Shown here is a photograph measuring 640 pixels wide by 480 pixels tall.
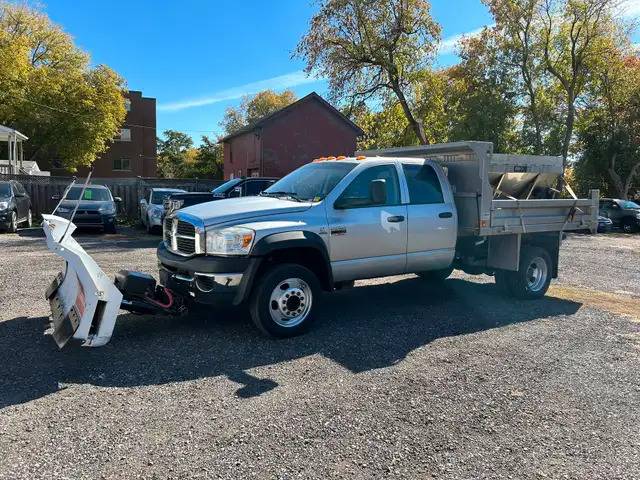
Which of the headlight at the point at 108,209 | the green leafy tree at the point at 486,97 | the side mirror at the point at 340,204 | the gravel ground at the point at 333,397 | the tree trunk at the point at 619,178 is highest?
the green leafy tree at the point at 486,97

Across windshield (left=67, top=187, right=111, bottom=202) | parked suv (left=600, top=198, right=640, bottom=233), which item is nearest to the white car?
windshield (left=67, top=187, right=111, bottom=202)

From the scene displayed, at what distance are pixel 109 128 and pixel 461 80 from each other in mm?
24998

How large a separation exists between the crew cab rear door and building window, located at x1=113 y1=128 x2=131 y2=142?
51.8m

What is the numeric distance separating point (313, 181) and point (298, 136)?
77.1ft

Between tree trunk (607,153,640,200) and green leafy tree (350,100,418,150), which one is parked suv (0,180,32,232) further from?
tree trunk (607,153,640,200)

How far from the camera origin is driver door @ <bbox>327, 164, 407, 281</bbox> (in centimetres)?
629

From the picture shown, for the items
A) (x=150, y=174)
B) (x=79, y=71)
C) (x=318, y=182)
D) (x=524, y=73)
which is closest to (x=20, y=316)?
(x=318, y=182)

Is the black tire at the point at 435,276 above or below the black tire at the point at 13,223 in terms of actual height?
below

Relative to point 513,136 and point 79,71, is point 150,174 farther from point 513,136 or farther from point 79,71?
point 513,136

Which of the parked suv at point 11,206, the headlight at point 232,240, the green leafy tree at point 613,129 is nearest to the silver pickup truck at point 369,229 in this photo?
the headlight at point 232,240

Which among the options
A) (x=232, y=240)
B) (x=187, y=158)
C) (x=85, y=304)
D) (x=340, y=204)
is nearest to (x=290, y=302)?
(x=232, y=240)

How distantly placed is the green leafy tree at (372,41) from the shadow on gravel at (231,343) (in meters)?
20.9

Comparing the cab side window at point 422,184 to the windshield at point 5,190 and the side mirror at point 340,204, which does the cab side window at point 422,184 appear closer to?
the side mirror at point 340,204

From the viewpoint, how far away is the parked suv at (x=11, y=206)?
16516 mm
